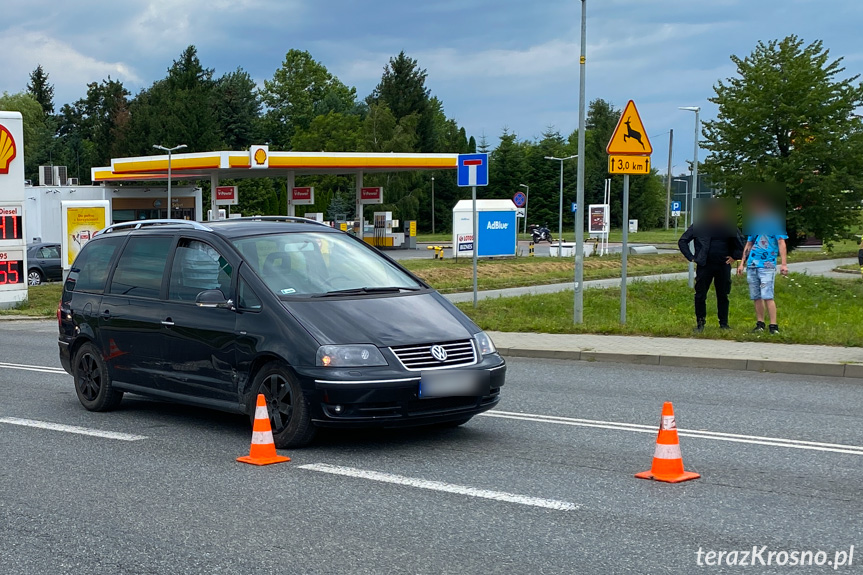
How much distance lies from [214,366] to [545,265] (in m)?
32.2

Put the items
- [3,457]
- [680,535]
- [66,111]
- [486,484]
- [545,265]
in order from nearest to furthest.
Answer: [680,535] → [486,484] → [3,457] → [545,265] → [66,111]

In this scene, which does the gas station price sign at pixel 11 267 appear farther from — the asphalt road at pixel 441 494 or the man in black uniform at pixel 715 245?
the man in black uniform at pixel 715 245

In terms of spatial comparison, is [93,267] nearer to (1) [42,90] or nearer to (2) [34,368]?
(2) [34,368]

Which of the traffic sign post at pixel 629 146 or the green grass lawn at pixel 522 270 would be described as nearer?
the traffic sign post at pixel 629 146

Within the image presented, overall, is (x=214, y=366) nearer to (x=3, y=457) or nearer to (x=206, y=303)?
(x=206, y=303)

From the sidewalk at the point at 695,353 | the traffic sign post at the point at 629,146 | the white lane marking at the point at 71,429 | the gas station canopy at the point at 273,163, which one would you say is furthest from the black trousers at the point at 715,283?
the gas station canopy at the point at 273,163

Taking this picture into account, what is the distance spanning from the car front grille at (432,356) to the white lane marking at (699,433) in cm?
151

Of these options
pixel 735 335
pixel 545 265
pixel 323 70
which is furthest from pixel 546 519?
pixel 323 70

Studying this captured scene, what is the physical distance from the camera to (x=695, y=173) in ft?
89.1

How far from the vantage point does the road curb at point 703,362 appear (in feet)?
39.1

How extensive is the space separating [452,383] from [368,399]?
0.62 meters

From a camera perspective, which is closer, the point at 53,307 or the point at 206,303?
the point at 206,303

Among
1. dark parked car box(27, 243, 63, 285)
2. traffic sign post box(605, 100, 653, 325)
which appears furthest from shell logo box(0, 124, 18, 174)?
traffic sign post box(605, 100, 653, 325)

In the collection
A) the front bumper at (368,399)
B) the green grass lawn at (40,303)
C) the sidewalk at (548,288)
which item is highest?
the front bumper at (368,399)
